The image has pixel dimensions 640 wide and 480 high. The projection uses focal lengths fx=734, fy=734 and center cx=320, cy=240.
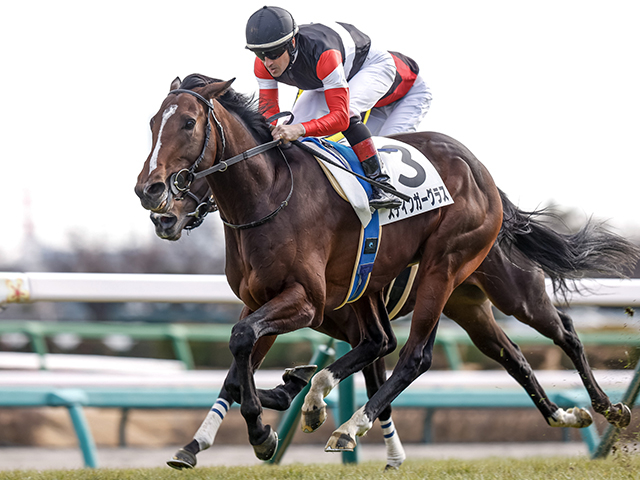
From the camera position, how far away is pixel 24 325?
8.23 metres

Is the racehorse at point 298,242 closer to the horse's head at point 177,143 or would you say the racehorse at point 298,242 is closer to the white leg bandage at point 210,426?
the horse's head at point 177,143

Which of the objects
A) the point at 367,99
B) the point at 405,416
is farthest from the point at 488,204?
the point at 405,416

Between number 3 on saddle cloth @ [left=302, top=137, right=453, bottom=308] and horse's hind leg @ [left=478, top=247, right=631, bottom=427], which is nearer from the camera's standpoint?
number 3 on saddle cloth @ [left=302, top=137, right=453, bottom=308]

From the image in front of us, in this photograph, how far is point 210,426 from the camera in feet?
10.7

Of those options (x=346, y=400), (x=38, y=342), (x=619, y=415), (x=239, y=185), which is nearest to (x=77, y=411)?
(x=346, y=400)

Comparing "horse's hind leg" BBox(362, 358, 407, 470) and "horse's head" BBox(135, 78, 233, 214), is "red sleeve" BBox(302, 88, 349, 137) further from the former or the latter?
"horse's hind leg" BBox(362, 358, 407, 470)

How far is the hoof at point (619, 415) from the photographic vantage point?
4.31 meters

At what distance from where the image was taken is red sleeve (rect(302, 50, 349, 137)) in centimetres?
328

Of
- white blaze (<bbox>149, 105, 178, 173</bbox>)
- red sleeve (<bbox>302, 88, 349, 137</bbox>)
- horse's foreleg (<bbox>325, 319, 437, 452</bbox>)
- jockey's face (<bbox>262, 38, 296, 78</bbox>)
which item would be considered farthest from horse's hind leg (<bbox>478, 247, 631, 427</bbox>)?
white blaze (<bbox>149, 105, 178, 173</bbox>)

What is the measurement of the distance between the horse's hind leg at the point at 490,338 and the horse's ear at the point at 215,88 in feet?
6.48

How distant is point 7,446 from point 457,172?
6.27 metres

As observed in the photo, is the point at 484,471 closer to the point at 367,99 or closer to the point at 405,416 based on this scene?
the point at 367,99

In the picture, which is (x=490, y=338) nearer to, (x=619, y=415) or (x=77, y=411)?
(x=619, y=415)

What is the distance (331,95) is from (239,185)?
1.96 feet
